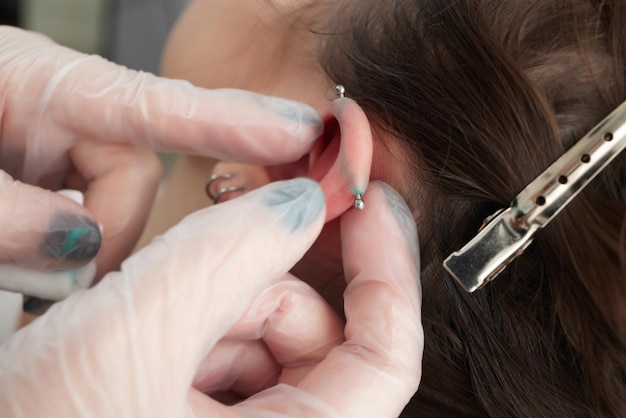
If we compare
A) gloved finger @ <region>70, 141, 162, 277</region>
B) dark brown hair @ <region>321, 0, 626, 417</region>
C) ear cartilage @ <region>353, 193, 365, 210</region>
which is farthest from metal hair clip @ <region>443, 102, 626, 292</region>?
gloved finger @ <region>70, 141, 162, 277</region>

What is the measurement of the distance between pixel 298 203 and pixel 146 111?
0.31 metres

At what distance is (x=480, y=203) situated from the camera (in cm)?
73

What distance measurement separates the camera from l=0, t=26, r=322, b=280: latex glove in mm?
772

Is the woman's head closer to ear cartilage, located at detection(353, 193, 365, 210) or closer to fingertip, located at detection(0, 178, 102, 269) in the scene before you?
ear cartilage, located at detection(353, 193, 365, 210)

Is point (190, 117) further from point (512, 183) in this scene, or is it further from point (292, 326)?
point (512, 183)

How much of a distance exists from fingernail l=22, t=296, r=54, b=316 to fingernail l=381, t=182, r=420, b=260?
1.81 feet

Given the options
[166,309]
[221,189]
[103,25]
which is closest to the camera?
[166,309]

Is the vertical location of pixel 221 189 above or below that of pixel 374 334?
below

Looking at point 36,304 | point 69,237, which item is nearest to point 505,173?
point 69,237

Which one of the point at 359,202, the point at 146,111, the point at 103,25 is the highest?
the point at 359,202

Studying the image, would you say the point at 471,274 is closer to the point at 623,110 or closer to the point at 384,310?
the point at 384,310

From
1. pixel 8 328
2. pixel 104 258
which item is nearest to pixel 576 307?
pixel 104 258

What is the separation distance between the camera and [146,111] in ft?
2.76

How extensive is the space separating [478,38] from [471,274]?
0.31 m
